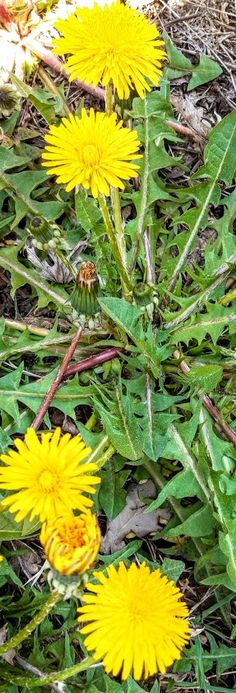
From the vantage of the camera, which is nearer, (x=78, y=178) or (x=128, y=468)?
(x=78, y=178)

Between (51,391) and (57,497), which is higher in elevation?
(57,497)

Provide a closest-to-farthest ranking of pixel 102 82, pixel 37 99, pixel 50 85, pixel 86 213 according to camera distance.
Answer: pixel 102 82 → pixel 86 213 → pixel 37 99 → pixel 50 85

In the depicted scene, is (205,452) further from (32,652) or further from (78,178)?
(78,178)

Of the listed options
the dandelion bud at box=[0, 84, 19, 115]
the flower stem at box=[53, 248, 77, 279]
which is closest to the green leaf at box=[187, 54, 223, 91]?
the dandelion bud at box=[0, 84, 19, 115]

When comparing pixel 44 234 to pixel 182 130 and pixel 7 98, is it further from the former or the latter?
pixel 182 130

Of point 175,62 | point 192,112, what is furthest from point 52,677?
point 175,62

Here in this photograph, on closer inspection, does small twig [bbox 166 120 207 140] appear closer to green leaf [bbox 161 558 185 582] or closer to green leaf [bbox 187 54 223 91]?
green leaf [bbox 187 54 223 91]

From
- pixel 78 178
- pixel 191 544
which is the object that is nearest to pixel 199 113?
pixel 78 178
